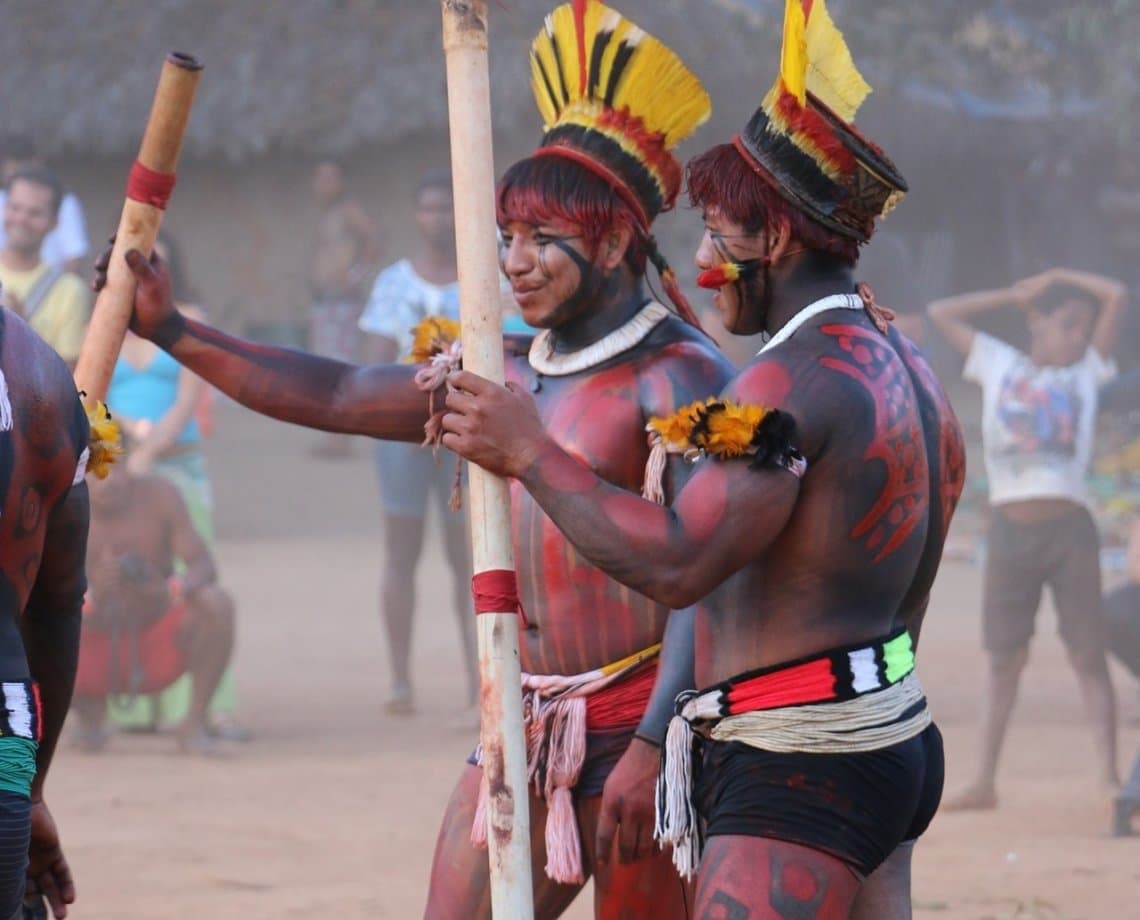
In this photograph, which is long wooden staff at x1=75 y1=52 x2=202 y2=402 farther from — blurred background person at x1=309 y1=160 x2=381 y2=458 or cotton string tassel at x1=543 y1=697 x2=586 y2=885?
blurred background person at x1=309 y1=160 x2=381 y2=458

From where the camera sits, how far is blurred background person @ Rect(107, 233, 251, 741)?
8281 millimetres

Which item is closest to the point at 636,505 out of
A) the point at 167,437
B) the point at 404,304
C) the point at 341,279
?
the point at 167,437

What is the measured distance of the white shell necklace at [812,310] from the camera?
3.12 meters

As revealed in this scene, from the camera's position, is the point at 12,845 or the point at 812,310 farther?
the point at 812,310

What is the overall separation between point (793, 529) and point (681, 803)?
1.74ft

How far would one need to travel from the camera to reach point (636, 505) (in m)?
3.02

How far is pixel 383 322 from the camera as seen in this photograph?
354 inches

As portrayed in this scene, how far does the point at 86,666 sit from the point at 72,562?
→ 16.6 ft

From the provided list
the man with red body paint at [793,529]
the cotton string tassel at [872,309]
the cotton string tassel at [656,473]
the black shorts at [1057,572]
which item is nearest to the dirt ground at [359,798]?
the black shorts at [1057,572]

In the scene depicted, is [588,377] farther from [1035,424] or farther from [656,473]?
[1035,424]

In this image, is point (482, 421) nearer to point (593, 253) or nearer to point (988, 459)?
point (593, 253)

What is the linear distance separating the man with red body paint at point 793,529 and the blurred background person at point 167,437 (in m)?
5.30

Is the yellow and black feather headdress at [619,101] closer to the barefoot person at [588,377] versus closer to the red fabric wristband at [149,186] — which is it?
the barefoot person at [588,377]

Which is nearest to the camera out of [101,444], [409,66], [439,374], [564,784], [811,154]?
[811,154]
